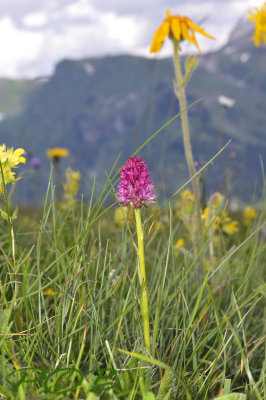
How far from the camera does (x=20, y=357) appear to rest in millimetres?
1317

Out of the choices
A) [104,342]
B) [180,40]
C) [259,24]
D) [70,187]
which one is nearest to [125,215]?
[104,342]

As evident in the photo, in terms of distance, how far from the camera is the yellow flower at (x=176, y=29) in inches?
105

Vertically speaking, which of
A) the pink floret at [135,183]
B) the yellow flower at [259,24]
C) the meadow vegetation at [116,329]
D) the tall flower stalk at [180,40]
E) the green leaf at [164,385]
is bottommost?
the green leaf at [164,385]

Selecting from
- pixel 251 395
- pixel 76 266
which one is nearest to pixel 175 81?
pixel 76 266

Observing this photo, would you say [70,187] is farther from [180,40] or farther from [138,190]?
[138,190]

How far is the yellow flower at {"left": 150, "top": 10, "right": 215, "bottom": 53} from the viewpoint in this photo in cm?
267

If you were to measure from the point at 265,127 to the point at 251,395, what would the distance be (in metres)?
203

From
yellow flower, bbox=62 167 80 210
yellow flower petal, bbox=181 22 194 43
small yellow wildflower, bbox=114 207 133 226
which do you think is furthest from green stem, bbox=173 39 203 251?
yellow flower, bbox=62 167 80 210

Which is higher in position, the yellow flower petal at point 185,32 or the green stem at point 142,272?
the yellow flower petal at point 185,32

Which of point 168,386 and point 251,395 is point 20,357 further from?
point 251,395

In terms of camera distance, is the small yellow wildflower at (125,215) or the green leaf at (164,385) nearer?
the green leaf at (164,385)

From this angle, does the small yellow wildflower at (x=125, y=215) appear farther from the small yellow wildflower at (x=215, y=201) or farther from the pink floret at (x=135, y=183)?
the small yellow wildflower at (x=215, y=201)

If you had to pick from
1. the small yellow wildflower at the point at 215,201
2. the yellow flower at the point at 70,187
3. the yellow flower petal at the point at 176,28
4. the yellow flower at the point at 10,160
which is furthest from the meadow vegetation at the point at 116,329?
the yellow flower at the point at 70,187

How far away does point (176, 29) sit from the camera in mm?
2658
